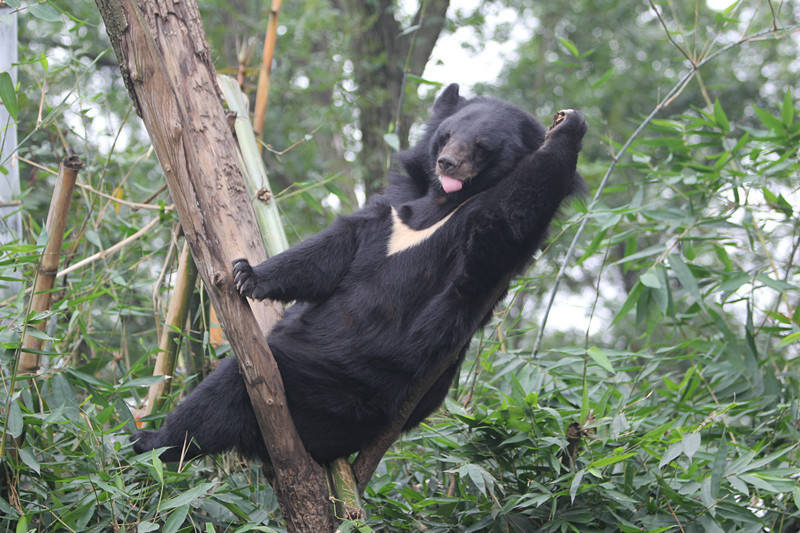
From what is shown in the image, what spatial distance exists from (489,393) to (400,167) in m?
1.07

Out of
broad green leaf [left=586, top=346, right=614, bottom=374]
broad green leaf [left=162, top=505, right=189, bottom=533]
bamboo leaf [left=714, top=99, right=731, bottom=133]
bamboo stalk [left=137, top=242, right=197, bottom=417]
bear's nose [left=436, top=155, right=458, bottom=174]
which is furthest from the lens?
bamboo leaf [left=714, top=99, right=731, bottom=133]

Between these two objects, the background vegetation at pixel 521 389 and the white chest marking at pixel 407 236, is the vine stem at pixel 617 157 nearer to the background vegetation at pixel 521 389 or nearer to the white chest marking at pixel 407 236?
the background vegetation at pixel 521 389

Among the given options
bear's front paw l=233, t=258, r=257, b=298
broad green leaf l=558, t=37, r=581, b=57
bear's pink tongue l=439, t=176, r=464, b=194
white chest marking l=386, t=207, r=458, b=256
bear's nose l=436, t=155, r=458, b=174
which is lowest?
bear's front paw l=233, t=258, r=257, b=298

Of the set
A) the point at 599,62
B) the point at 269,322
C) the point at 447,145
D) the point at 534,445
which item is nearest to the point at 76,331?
the point at 269,322

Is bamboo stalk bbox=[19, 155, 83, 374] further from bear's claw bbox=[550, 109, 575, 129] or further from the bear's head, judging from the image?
bear's claw bbox=[550, 109, 575, 129]

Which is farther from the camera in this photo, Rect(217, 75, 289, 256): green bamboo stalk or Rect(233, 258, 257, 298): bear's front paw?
Rect(217, 75, 289, 256): green bamboo stalk

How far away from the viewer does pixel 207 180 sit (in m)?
2.18

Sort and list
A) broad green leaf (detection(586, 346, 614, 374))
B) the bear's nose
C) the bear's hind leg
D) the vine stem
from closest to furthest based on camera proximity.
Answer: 1. the bear's hind leg
2. the bear's nose
3. broad green leaf (detection(586, 346, 614, 374))
4. the vine stem

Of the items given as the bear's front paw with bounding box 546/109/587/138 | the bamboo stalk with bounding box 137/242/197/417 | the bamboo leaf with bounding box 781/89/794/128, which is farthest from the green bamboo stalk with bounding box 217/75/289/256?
the bamboo leaf with bounding box 781/89/794/128

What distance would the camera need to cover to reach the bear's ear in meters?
3.21

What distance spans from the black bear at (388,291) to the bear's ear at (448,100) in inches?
14.6

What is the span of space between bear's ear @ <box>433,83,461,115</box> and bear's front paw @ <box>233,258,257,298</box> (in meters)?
1.18

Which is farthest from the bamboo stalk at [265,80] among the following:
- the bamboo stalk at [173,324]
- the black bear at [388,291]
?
the black bear at [388,291]

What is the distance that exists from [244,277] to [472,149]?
93 centimetres
